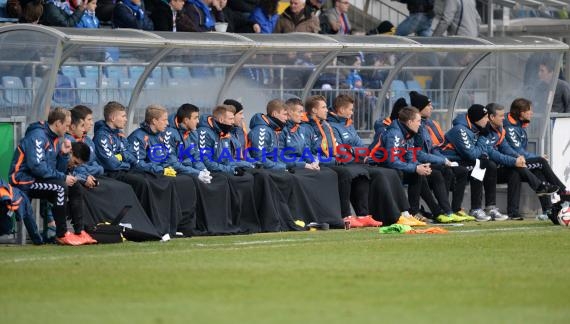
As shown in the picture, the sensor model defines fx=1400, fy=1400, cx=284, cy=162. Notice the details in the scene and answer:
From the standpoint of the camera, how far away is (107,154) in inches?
657

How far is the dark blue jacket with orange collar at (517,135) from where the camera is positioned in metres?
20.8

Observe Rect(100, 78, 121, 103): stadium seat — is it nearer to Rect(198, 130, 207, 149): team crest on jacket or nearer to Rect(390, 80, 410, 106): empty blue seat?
Rect(198, 130, 207, 149): team crest on jacket

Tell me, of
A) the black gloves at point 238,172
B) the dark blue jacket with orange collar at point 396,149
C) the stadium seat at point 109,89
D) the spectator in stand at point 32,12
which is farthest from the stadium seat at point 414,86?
the spectator in stand at point 32,12

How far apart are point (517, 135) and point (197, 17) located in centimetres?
527

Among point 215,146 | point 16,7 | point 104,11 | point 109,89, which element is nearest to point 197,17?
point 104,11

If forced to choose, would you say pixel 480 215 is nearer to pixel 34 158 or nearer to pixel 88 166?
pixel 88 166

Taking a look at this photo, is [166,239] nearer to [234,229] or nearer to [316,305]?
[234,229]

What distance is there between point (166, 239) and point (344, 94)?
503cm

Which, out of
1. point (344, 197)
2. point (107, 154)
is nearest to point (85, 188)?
point (107, 154)

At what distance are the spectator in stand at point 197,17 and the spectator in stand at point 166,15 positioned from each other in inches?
7.7

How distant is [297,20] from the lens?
2342 cm

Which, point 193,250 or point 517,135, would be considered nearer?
point 193,250

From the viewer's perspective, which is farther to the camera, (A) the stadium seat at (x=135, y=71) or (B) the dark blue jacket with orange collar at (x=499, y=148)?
(B) the dark blue jacket with orange collar at (x=499, y=148)

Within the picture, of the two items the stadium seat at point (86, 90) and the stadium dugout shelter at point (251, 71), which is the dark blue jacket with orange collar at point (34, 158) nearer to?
the stadium dugout shelter at point (251, 71)
